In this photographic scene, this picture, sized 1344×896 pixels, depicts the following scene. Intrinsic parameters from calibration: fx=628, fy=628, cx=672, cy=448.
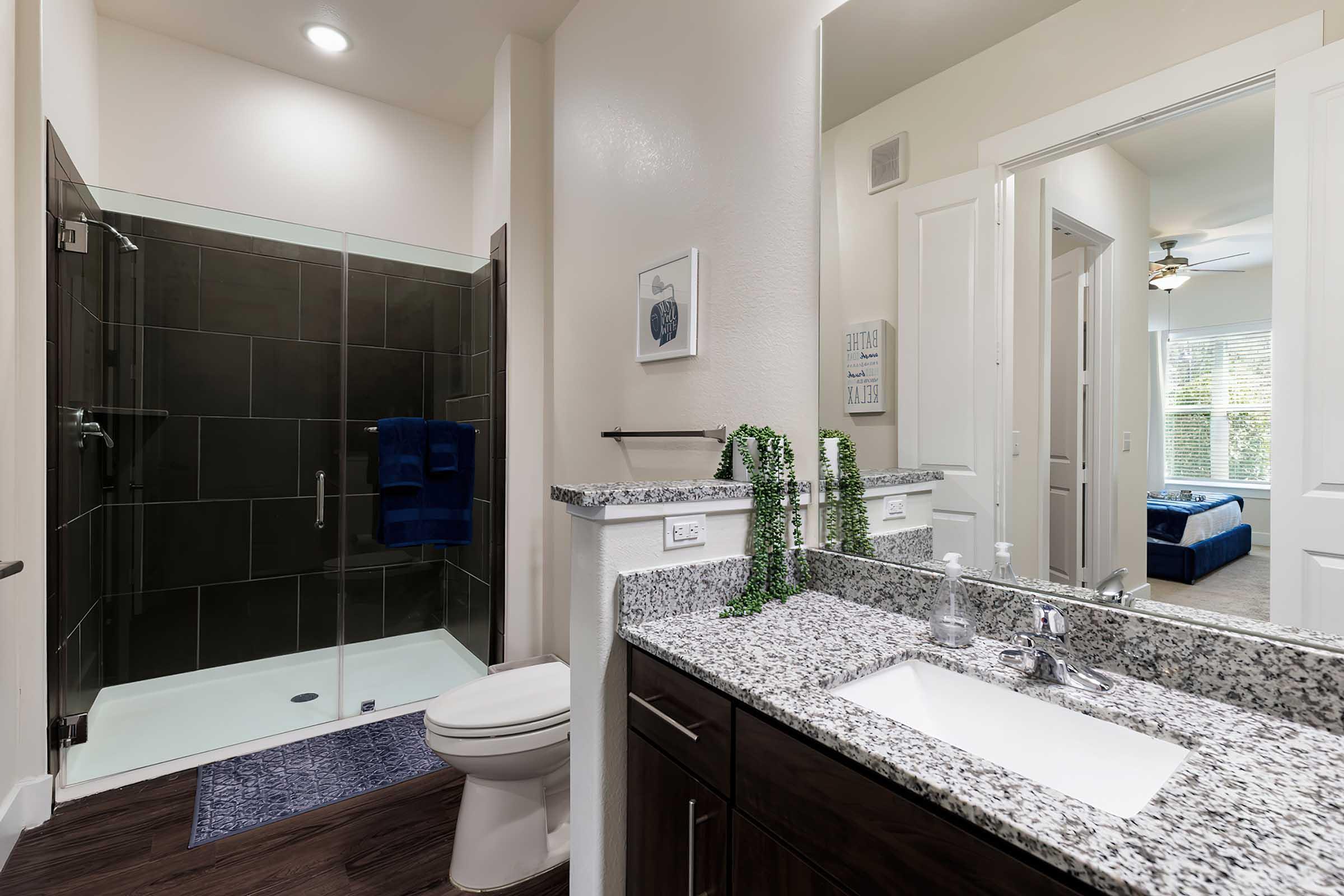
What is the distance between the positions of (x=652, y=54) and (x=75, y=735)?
111 inches

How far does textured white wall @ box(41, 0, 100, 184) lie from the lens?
73.7 inches

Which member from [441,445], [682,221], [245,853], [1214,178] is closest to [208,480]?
[441,445]

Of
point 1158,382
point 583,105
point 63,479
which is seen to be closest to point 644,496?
point 1158,382

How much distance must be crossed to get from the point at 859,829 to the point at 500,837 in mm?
1260

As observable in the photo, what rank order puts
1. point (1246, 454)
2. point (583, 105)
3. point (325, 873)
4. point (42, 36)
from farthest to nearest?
point (583, 105)
point (42, 36)
point (325, 873)
point (1246, 454)

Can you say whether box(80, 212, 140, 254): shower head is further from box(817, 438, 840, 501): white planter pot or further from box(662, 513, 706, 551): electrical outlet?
box(817, 438, 840, 501): white planter pot

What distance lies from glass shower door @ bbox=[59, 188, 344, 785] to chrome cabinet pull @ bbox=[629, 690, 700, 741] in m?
1.93

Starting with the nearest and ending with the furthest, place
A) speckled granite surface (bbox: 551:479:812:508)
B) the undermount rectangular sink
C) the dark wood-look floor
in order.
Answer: the undermount rectangular sink < speckled granite surface (bbox: 551:479:812:508) < the dark wood-look floor

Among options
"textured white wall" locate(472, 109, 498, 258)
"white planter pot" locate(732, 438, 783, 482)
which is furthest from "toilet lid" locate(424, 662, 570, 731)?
"textured white wall" locate(472, 109, 498, 258)

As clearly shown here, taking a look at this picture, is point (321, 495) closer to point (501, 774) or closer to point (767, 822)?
point (501, 774)

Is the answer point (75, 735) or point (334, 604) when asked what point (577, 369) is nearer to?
point (334, 604)

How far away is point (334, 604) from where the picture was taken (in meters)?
2.70

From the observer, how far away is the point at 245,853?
1.71 metres

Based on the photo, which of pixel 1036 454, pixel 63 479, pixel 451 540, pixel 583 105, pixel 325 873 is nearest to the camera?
pixel 1036 454
